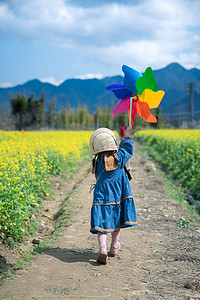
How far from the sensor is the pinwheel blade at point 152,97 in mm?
3615

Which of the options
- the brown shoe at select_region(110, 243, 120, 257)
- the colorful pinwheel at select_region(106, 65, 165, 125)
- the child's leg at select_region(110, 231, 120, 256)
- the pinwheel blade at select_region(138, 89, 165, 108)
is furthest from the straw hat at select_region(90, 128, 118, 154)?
the brown shoe at select_region(110, 243, 120, 257)

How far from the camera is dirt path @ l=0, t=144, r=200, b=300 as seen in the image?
287 centimetres

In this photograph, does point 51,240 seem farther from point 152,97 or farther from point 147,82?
point 147,82

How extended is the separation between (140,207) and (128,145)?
283 cm

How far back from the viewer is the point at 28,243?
471cm

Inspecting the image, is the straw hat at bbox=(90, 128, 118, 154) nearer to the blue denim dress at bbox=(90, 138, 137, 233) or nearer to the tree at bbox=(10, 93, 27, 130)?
the blue denim dress at bbox=(90, 138, 137, 233)

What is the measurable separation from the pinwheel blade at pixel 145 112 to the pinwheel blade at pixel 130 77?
0.18 meters

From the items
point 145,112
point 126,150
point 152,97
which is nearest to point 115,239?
point 126,150

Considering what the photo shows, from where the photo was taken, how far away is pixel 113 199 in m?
3.57

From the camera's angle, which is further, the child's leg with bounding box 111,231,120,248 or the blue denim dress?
the child's leg with bounding box 111,231,120,248

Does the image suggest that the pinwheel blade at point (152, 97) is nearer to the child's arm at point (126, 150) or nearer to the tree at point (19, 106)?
the child's arm at point (126, 150)

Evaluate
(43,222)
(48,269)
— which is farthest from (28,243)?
(48,269)

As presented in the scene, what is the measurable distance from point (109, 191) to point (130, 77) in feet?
4.43

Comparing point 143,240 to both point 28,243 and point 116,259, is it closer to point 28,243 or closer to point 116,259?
point 116,259
